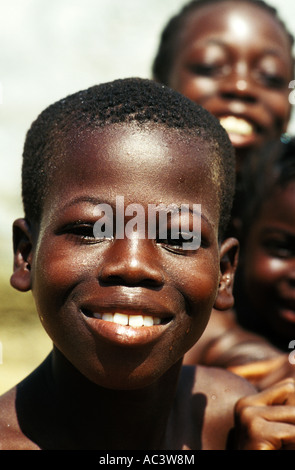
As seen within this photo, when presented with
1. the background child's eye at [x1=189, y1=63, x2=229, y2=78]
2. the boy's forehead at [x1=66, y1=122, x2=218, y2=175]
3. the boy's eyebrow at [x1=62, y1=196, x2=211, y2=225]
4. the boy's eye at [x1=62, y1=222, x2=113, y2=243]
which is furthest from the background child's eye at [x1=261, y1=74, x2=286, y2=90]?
the boy's eye at [x1=62, y1=222, x2=113, y2=243]

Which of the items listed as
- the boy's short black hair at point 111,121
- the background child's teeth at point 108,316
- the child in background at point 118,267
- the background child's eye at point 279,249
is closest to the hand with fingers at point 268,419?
the child in background at point 118,267

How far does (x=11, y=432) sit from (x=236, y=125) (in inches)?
77.8

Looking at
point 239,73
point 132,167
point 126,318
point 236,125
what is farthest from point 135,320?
point 239,73

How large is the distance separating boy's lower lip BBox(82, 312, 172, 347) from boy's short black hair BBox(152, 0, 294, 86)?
7.38ft

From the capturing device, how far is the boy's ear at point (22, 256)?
194 cm

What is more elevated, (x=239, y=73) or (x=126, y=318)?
(x=239, y=73)

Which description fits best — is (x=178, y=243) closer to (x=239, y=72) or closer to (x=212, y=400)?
(x=212, y=400)

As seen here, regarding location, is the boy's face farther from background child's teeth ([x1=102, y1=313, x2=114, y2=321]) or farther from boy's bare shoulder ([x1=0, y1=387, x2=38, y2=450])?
boy's bare shoulder ([x1=0, y1=387, x2=38, y2=450])

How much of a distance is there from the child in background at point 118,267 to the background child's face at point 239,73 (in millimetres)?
1421

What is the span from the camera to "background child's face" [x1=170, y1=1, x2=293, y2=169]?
344cm

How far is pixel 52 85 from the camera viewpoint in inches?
296

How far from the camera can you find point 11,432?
192cm

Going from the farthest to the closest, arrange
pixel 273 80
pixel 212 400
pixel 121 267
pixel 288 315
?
pixel 273 80 < pixel 288 315 < pixel 212 400 < pixel 121 267

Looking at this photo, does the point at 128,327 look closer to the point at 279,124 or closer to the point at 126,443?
the point at 126,443
